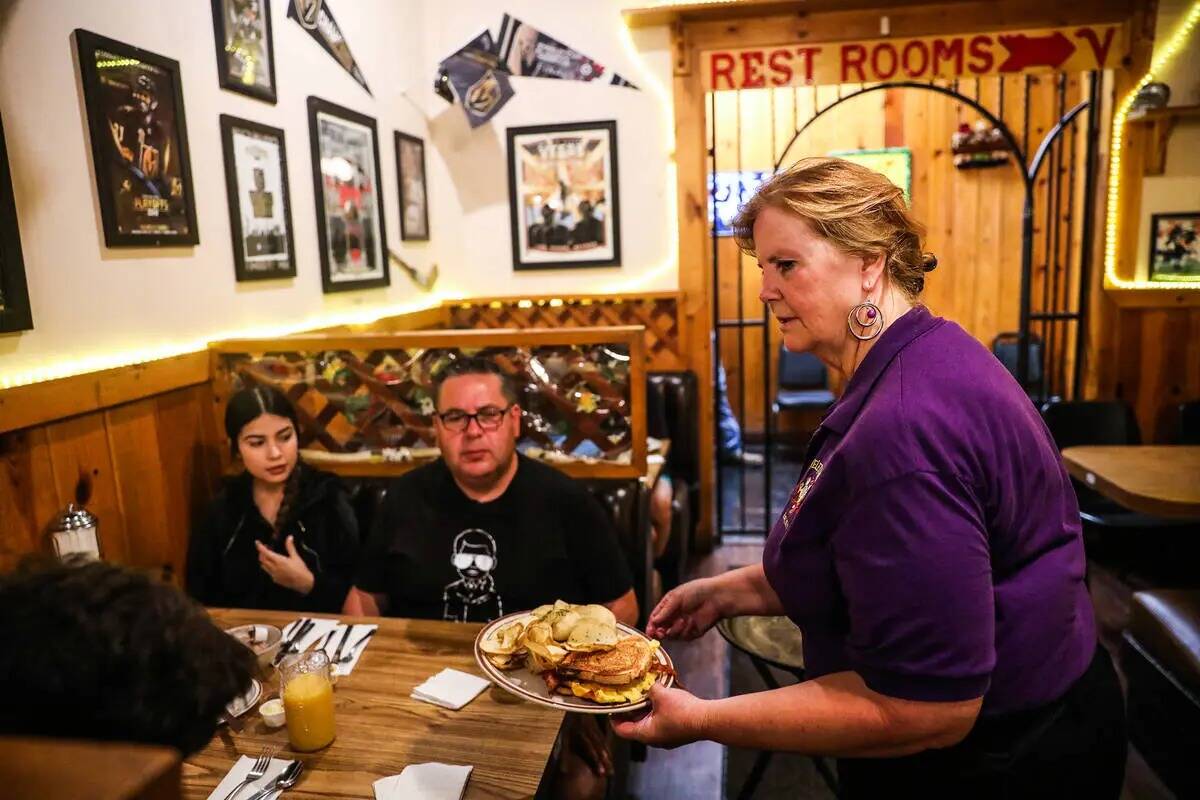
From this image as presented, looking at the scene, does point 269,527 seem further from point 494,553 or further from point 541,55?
point 541,55

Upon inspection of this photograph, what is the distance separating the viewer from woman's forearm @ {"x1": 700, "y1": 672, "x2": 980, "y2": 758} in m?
0.88

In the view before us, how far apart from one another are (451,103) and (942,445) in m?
3.88

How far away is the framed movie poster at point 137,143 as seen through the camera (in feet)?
6.64

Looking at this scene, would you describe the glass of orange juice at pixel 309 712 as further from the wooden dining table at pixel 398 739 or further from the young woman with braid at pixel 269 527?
the young woman with braid at pixel 269 527

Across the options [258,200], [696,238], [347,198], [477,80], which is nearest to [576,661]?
[258,200]

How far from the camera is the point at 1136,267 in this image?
3.99 metres

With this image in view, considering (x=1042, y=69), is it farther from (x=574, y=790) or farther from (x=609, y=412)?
(x=574, y=790)

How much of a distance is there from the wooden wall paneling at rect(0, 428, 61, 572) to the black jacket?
1.23 ft

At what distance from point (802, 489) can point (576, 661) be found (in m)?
0.45

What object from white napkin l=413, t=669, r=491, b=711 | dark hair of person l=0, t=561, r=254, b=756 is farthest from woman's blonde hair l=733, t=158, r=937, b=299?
white napkin l=413, t=669, r=491, b=711

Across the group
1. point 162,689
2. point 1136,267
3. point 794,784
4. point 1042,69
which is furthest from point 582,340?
point 1136,267

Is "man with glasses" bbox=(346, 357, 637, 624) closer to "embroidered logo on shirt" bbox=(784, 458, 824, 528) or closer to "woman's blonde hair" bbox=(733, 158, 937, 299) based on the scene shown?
"embroidered logo on shirt" bbox=(784, 458, 824, 528)

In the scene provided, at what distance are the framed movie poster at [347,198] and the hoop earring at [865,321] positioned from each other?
8.38 ft

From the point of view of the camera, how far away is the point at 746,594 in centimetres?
135
